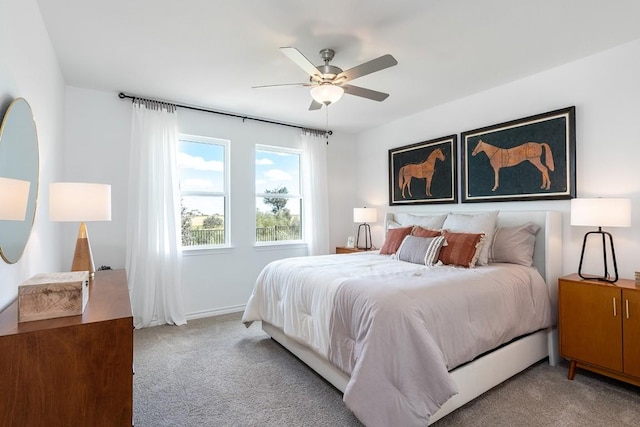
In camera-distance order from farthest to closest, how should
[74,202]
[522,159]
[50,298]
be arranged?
[522,159] < [74,202] < [50,298]

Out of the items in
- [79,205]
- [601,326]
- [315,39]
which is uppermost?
[315,39]

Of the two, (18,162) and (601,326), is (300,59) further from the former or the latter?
(601,326)

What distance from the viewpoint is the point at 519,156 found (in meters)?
3.13

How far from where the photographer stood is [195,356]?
2.78m

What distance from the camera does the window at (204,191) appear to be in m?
3.92

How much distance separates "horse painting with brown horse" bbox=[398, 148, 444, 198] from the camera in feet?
13.0

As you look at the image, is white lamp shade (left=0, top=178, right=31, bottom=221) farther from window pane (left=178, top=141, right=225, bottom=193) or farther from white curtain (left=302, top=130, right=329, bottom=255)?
white curtain (left=302, top=130, right=329, bottom=255)

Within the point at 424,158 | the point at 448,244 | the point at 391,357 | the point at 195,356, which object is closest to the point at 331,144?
the point at 424,158

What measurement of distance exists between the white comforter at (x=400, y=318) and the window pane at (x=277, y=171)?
185 centimetres

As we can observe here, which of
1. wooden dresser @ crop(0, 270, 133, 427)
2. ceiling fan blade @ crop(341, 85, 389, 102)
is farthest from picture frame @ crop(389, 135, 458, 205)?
wooden dresser @ crop(0, 270, 133, 427)

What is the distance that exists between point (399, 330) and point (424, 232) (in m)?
1.70

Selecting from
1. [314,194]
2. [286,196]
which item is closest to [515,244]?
[314,194]

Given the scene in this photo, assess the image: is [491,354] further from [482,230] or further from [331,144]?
[331,144]

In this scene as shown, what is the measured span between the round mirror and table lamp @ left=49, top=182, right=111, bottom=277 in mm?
97
